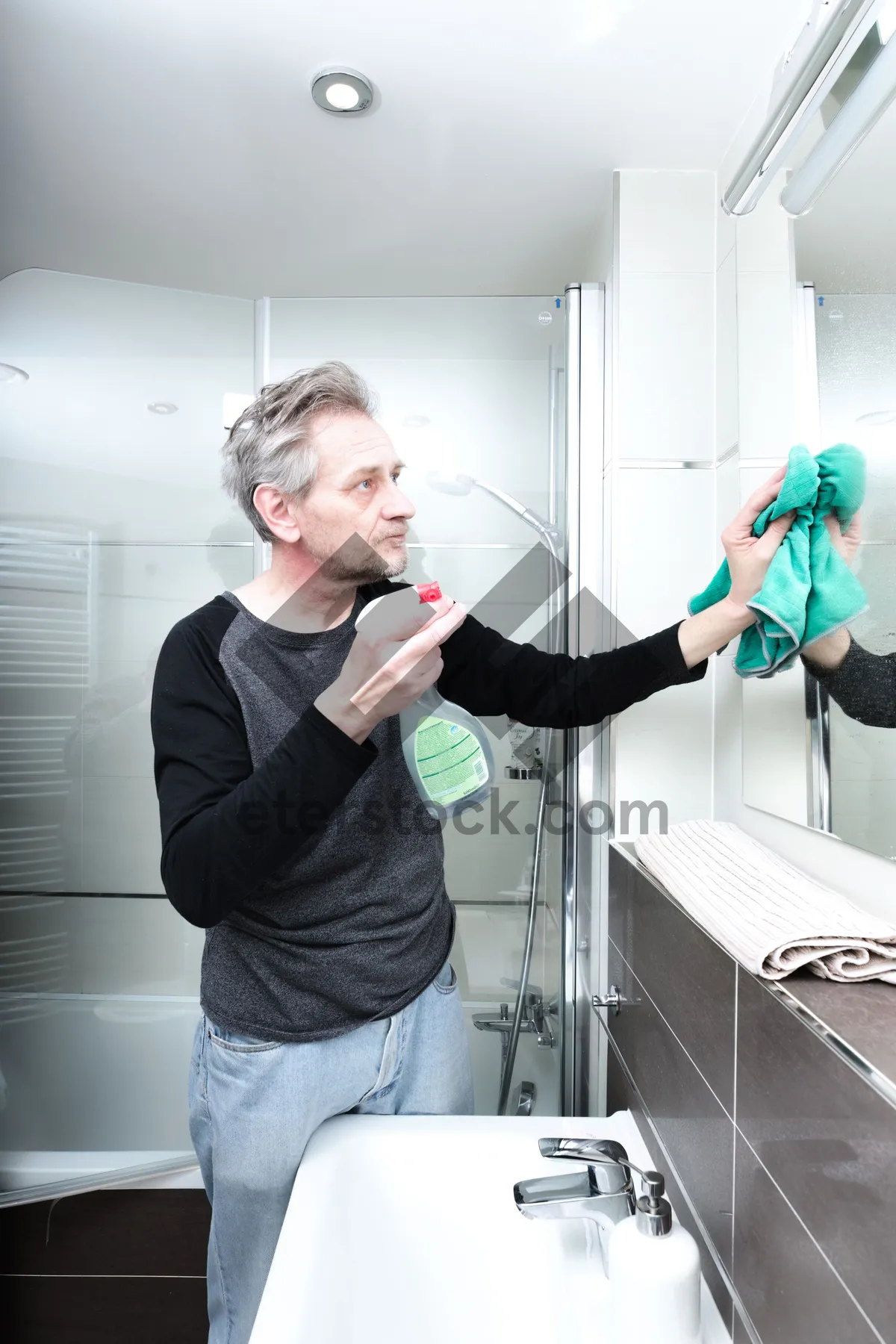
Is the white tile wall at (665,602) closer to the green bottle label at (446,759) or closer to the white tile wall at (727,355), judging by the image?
the white tile wall at (727,355)

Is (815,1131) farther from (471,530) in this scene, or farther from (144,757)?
(144,757)

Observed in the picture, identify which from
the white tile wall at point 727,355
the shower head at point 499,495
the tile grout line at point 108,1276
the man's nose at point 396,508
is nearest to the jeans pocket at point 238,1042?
the man's nose at point 396,508

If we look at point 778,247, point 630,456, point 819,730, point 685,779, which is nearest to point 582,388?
point 630,456

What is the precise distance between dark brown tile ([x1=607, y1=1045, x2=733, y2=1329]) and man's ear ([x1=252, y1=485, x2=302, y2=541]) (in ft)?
3.04

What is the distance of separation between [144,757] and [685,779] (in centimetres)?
104

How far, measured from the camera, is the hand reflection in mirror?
80cm

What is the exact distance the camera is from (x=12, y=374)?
163 cm

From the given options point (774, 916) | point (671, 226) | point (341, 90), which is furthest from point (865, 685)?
point (341, 90)

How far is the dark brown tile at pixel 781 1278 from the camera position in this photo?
23.5 inches

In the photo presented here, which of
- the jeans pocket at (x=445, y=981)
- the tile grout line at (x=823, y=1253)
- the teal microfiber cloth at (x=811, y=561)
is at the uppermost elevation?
the teal microfiber cloth at (x=811, y=561)

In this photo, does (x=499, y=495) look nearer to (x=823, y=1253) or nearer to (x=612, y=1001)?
(x=612, y=1001)

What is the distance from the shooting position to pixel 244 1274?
1.12m

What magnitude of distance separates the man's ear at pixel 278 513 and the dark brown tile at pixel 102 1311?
1.43 meters

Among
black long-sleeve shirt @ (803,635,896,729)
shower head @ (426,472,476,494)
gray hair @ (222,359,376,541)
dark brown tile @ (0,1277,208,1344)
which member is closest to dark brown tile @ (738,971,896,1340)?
black long-sleeve shirt @ (803,635,896,729)
